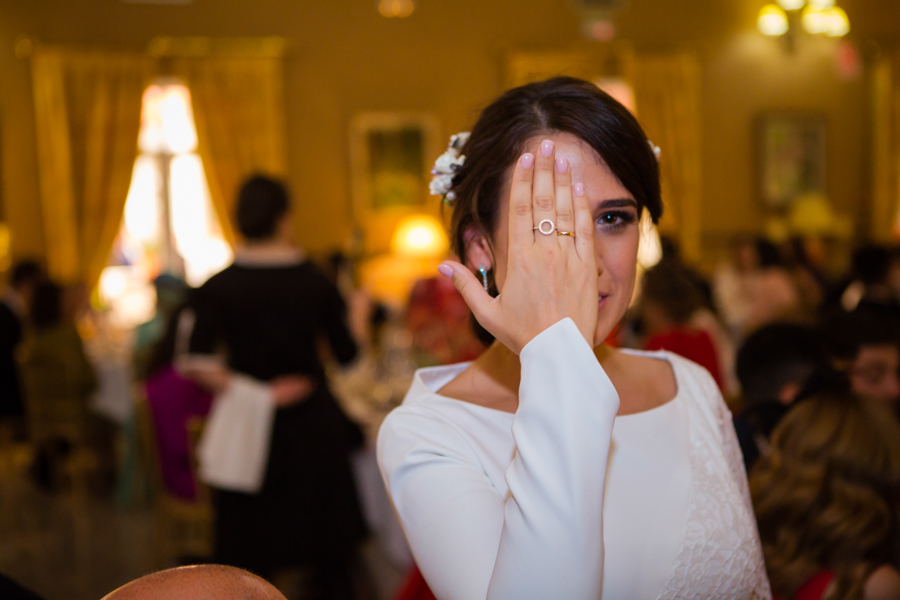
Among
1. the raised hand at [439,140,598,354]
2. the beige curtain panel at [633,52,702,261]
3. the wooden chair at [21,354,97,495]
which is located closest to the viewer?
the raised hand at [439,140,598,354]

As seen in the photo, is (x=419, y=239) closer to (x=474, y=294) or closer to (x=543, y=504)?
(x=474, y=294)

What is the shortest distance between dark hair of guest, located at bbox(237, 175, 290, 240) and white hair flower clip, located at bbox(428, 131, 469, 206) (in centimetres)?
145

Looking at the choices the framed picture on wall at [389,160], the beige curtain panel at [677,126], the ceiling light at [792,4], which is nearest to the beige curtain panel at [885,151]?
the beige curtain panel at [677,126]

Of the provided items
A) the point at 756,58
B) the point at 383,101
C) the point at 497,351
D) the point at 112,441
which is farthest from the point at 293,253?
the point at 756,58

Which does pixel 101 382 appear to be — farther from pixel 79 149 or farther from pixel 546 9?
pixel 546 9

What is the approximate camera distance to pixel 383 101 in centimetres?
815

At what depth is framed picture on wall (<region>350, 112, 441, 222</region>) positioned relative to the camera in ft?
26.4

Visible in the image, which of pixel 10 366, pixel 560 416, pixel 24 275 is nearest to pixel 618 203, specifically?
pixel 560 416

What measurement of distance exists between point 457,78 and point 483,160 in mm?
7633

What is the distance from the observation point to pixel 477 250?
1074mm

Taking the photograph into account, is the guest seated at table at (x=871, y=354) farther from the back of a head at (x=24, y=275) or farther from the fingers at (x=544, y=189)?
the back of a head at (x=24, y=275)

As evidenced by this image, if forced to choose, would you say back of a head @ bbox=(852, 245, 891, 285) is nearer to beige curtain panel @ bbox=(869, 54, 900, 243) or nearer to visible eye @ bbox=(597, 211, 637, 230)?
visible eye @ bbox=(597, 211, 637, 230)

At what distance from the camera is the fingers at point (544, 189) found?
84 centimetres

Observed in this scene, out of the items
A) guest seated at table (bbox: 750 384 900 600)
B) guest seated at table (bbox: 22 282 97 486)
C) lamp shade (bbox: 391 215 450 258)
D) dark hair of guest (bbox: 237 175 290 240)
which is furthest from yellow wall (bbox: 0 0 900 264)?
guest seated at table (bbox: 750 384 900 600)
